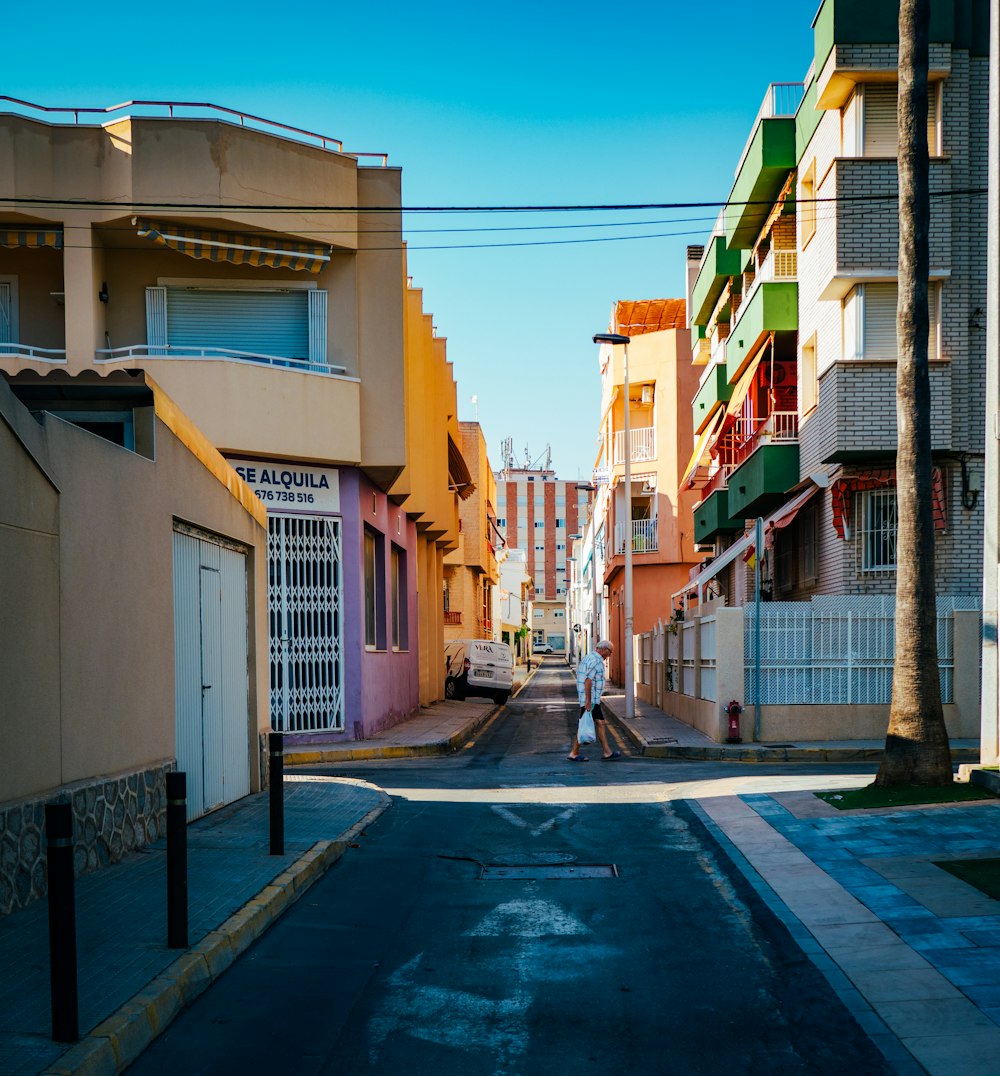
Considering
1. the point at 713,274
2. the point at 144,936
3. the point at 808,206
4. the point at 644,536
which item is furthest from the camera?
the point at 644,536

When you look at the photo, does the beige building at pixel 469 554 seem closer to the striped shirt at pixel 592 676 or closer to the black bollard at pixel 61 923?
the striped shirt at pixel 592 676

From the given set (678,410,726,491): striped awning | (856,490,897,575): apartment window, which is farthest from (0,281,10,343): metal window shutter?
(678,410,726,491): striped awning

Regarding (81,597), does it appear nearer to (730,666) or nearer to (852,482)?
(730,666)

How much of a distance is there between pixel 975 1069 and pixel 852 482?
672 inches

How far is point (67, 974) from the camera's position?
203 inches

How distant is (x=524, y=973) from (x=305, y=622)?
593 inches

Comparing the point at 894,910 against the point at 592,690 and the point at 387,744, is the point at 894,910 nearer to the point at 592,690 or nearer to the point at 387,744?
Result: the point at 592,690

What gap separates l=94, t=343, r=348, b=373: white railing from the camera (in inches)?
804

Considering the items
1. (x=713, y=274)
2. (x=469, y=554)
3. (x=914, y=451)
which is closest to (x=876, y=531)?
→ (x=914, y=451)

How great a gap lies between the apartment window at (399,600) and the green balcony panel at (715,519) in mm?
7819

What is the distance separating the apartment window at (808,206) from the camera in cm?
2338

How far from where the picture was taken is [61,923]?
5.16m

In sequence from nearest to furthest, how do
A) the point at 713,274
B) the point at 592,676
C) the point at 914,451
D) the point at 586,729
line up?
the point at 914,451 → the point at 592,676 → the point at 586,729 → the point at 713,274

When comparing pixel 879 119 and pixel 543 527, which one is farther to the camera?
pixel 543 527
